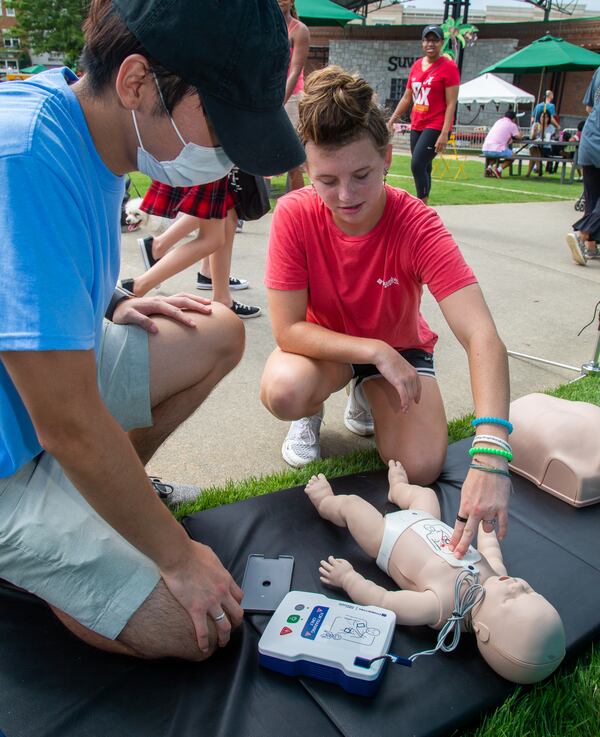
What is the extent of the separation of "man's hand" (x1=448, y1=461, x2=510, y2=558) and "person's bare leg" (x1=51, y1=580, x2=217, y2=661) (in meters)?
0.65

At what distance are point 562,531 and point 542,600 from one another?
1.94 feet

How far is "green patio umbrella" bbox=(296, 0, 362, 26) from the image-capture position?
696 inches

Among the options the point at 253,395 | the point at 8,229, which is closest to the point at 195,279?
the point at 253,395

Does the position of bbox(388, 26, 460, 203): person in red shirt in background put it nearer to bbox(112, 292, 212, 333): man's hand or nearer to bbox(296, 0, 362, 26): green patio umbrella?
bbox(112, 292, 212, 333): man's hand

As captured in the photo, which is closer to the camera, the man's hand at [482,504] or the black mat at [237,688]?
the black mat at [237,688]

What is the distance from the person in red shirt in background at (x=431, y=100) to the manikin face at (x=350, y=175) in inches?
181

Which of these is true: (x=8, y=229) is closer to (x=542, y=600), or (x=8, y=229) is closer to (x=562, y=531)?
(x=542, y=600)

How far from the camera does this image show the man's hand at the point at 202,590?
4.38 ft

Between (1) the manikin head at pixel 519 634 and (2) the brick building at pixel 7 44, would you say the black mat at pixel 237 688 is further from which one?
(2) the brick building at pixel 7 44

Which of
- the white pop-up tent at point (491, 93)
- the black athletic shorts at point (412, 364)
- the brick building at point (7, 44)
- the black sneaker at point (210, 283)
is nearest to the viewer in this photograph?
the black athletic shorts at point (412, 364)

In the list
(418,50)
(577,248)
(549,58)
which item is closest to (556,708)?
(577,248)

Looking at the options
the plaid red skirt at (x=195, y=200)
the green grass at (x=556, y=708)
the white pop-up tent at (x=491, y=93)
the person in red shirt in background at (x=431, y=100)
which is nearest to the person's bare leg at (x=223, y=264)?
the plaid red skirt at (x=195, y=200)

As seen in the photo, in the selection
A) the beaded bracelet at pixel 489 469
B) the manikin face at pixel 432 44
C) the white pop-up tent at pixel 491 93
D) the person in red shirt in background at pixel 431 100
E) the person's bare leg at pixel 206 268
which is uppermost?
the white pop-up tent at pixel 491 93

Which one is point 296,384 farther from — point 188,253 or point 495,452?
point 188,253
